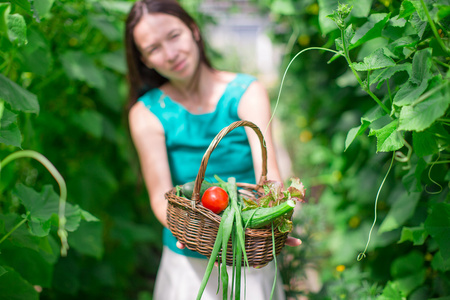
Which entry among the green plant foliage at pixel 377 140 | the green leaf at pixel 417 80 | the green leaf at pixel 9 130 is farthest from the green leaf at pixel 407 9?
the green leaf at pixel 9 130

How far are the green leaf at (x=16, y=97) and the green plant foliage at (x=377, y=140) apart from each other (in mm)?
638

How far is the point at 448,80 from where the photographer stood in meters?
0.74

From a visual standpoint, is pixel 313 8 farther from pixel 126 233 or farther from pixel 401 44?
pixel 126 233

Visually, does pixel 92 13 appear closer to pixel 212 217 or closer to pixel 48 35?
pixel 48 35

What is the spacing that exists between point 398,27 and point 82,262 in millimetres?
1776

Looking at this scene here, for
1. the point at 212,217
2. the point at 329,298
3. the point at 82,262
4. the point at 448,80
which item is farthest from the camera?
the point at 82,262

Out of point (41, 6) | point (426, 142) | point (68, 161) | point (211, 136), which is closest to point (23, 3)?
point (41, 6)

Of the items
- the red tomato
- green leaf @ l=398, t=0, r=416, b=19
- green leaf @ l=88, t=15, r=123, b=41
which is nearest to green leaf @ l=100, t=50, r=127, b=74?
green leaf @ l=88, t=15, r=123, b=41

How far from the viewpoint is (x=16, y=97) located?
1036mm

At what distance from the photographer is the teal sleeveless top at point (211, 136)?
1.39 metres

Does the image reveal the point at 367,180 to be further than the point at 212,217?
Yes

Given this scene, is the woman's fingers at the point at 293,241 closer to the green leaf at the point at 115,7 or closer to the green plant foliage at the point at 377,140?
the green plant foliage at the point at 377,140

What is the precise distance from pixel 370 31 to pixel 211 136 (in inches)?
24.9

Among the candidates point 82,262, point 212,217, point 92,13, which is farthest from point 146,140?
point 82,262
